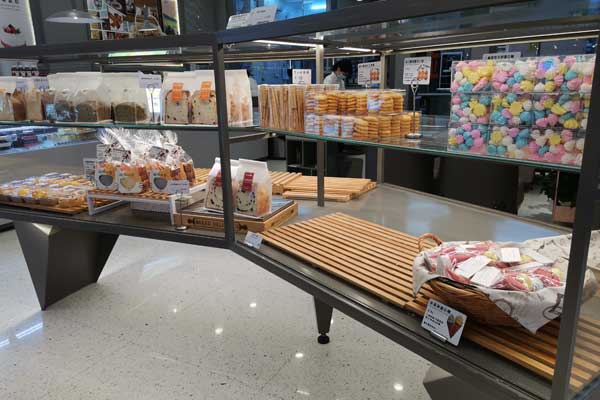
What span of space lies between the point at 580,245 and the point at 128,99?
1.83 meters

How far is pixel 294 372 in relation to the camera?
6.77ft

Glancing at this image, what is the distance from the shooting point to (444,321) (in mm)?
1023

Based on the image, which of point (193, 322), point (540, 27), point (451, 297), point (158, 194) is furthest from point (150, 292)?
point (540, 27)

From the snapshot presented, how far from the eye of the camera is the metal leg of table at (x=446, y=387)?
1.13 m

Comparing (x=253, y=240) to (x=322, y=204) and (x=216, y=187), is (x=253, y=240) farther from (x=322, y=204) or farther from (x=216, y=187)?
(x=322, y=204)

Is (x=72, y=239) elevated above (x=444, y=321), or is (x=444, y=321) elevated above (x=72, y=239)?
(x=444, y=321)

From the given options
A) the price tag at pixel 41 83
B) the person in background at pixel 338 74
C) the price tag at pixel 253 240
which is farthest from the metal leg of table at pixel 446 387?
the person in background at pixel 338 74

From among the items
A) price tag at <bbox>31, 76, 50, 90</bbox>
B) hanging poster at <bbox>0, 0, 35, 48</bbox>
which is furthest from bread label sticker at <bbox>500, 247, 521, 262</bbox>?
hanging poster at <bbox>0, 0, 35, 48</bbox>

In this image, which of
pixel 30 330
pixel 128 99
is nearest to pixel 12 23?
pixel 128 99

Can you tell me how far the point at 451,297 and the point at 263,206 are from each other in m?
0.87

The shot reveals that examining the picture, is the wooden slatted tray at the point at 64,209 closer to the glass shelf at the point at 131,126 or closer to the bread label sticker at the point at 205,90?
the glass shelf at the point at 131,126

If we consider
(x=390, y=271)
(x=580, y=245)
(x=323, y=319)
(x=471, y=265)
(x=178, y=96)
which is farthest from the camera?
(x=323, y=319)

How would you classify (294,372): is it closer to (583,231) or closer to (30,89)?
(583,231)

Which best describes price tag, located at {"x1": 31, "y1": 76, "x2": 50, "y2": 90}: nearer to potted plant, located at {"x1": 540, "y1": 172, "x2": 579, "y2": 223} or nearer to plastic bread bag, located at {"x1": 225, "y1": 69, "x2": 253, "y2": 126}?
plastic bread bag, located at {"x1": 225, "y1": 69, "x2": 253, "y2": 126}
